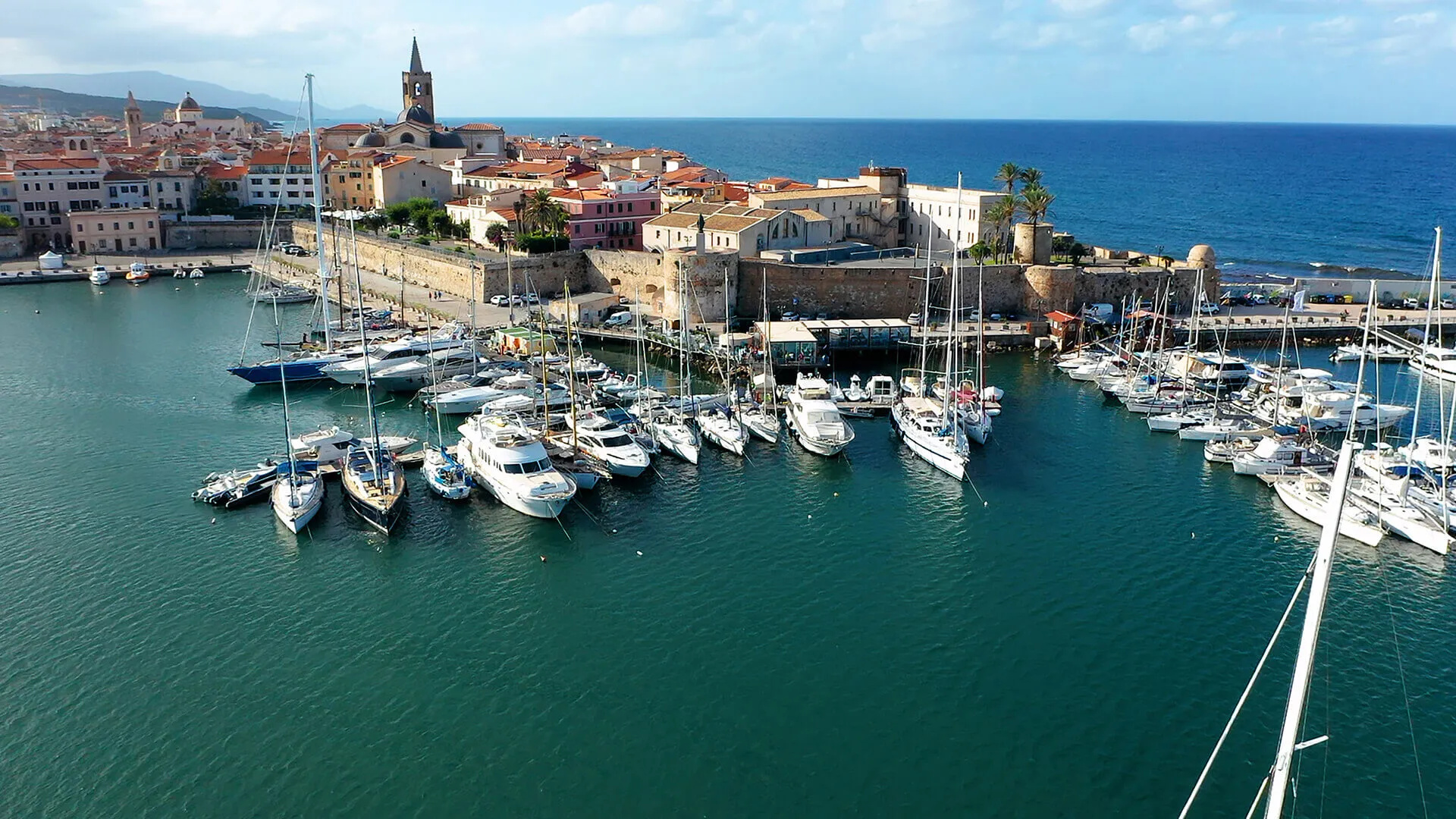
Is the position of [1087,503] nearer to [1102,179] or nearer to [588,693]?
[588,693]

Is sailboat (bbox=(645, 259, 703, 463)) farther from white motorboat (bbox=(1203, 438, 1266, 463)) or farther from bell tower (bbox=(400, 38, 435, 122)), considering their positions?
bell tower (bbox=(400, 38, 435, 122))

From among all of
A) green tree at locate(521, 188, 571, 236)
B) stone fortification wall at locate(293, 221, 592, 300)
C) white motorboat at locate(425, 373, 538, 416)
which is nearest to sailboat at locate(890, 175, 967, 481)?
white motorboat at locate(425, 373, 538, 416)

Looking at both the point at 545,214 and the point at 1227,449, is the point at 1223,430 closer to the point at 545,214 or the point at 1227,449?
the point at 1227,449

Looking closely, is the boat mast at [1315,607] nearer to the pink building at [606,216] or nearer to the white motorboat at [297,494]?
the white motorboat at [297,494]

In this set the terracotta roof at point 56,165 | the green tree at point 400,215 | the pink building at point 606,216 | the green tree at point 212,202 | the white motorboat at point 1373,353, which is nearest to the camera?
the white motorboat at point 1373,353

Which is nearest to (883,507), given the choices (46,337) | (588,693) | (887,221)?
(588,693)

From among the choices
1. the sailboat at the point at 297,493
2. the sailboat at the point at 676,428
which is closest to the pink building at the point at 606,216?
the sailboat at the point at 676,428
